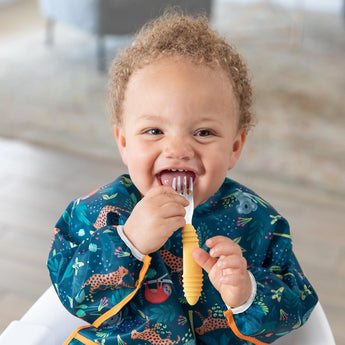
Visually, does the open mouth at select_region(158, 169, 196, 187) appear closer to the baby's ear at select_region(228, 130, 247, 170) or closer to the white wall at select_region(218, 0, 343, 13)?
the baby's ear at select_region(228, 130, 247, 170)

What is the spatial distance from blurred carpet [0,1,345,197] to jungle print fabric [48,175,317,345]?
3.40 ft

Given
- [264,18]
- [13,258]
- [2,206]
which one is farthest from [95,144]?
[264,18]

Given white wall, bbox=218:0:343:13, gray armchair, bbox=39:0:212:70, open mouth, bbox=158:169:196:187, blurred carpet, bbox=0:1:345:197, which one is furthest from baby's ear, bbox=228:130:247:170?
white wall, bbox=218:0:343:13

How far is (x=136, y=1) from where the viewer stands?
3.01 m

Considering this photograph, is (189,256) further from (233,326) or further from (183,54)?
(183,54)

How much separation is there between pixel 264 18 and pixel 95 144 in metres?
2.25

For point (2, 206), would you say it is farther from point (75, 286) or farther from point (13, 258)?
point (75, 286)

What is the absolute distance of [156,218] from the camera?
777 millimetres

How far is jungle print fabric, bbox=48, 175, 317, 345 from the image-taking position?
83cm

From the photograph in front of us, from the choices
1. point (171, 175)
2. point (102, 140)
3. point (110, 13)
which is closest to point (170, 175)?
point (171, 175)

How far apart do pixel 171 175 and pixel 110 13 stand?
2287 millimetres

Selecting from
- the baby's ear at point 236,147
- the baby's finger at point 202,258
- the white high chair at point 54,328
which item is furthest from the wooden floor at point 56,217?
the baby's finger at point 202,258

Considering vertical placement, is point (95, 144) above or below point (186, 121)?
below

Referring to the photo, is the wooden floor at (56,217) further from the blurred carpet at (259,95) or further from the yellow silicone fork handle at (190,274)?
the yellow silicone fork handle at (190,274)
